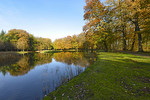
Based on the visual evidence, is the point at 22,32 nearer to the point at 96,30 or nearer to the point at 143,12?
the point at 96,30

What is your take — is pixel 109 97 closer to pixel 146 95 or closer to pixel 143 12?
pixel 146 95

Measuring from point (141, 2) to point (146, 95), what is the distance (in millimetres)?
22168

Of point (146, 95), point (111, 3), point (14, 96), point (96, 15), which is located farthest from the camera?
point (96, 15)

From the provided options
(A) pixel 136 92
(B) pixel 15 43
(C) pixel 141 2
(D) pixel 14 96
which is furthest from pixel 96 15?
(B) pixel 15 43

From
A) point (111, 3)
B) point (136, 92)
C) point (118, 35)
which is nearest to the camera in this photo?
point (136, 92)

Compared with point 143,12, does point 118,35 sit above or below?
below

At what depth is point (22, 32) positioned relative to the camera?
63500mm

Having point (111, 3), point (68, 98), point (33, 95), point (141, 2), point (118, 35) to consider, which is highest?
point (111, 3)

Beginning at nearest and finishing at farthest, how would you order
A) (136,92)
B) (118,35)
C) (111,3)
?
(136,92) → (111,3) → (118,35)

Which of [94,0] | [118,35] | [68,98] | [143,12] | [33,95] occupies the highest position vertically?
[94,0]

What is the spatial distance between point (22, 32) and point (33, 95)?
75.2 meters

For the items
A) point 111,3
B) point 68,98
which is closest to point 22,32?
point 111,3

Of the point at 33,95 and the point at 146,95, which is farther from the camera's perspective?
the point at 33,95

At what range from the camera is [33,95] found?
5520 mm
